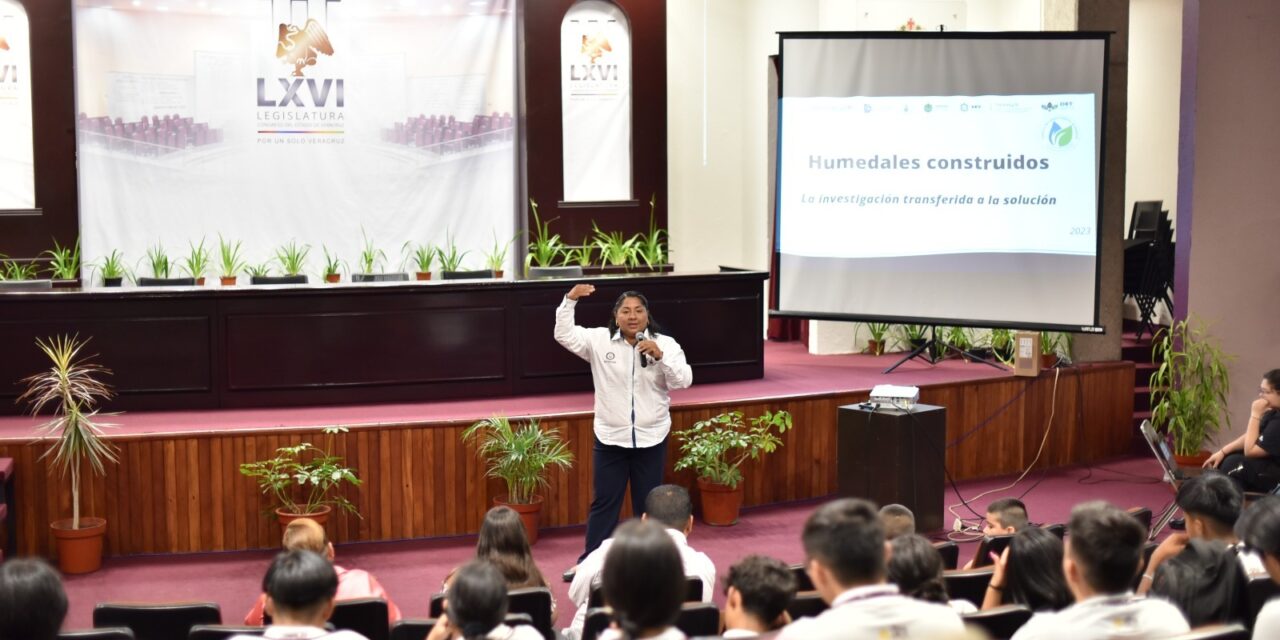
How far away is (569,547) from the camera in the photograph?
695 centimetres

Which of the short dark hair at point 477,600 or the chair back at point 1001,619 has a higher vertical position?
the short dark hair at point 477,600

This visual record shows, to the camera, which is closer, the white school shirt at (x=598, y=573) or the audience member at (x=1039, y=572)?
the audience member at (x=1039, y=572)

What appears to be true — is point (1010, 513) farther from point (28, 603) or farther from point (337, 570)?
point (28, 603)

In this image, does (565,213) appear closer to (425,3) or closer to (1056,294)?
(425,3)

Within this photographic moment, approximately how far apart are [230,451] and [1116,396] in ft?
19.8

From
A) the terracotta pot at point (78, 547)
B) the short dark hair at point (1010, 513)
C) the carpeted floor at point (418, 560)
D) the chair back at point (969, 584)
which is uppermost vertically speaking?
the short dark hair at point (1010, 513)

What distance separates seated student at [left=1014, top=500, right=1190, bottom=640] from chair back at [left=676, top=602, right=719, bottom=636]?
1.11 metres

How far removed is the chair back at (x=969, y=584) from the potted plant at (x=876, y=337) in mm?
5761

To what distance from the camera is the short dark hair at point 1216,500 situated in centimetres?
417

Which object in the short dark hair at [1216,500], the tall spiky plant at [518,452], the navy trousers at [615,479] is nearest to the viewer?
the short dark hair at [1216,500]

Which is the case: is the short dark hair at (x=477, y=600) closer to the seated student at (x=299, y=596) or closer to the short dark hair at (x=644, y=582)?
the seated student at (x=299, y=596)

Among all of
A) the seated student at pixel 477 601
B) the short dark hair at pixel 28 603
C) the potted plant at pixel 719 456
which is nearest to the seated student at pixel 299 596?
the seated student at pixel 477 601

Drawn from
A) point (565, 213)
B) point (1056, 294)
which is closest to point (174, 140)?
point (565, 213)

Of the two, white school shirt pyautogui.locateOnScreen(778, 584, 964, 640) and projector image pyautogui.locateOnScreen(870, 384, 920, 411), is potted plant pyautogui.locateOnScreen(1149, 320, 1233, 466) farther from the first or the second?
white school shirt pyautogui.locateOnScreen(778, 584, 964, 640)
